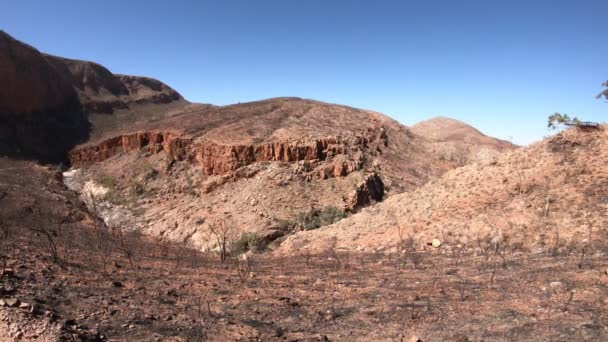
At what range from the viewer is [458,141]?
120ft

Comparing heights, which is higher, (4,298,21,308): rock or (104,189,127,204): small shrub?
(4,298,21,308): rock

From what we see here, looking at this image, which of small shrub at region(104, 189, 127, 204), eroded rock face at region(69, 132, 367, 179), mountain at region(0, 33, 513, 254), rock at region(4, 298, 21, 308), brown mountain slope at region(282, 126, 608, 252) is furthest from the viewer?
small shrub at region(104, 189, 127, 204)

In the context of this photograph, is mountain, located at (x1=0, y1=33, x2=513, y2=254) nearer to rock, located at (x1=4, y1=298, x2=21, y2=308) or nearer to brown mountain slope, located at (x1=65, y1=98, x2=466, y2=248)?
brown mountain slope, located at (x1=65, y1=98, x2=466, y2=248)

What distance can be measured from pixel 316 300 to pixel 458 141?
31.6m

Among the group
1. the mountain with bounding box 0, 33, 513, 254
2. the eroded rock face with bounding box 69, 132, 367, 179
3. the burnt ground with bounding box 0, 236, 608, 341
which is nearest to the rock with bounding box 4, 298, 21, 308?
the burnt ground with bounding box 0, 236, 608, 341

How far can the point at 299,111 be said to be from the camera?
32.8 m

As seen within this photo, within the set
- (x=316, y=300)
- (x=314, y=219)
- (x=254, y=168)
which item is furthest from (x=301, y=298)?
(x=254, y=168)

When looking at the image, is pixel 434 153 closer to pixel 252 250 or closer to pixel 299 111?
pixel 299 111

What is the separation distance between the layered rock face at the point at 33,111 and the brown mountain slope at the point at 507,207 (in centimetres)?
2923

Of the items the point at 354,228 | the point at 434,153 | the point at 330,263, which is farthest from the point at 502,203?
the point at 434,153

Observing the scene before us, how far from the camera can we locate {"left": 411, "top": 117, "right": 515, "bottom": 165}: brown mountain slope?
1270 inches

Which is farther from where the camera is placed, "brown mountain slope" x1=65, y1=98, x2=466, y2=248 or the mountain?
the mountain

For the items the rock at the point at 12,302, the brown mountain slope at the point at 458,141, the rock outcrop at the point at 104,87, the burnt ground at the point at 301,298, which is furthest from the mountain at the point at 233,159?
the rock at the point at 12,302

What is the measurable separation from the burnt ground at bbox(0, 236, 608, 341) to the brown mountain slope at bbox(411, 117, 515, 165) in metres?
10.4
